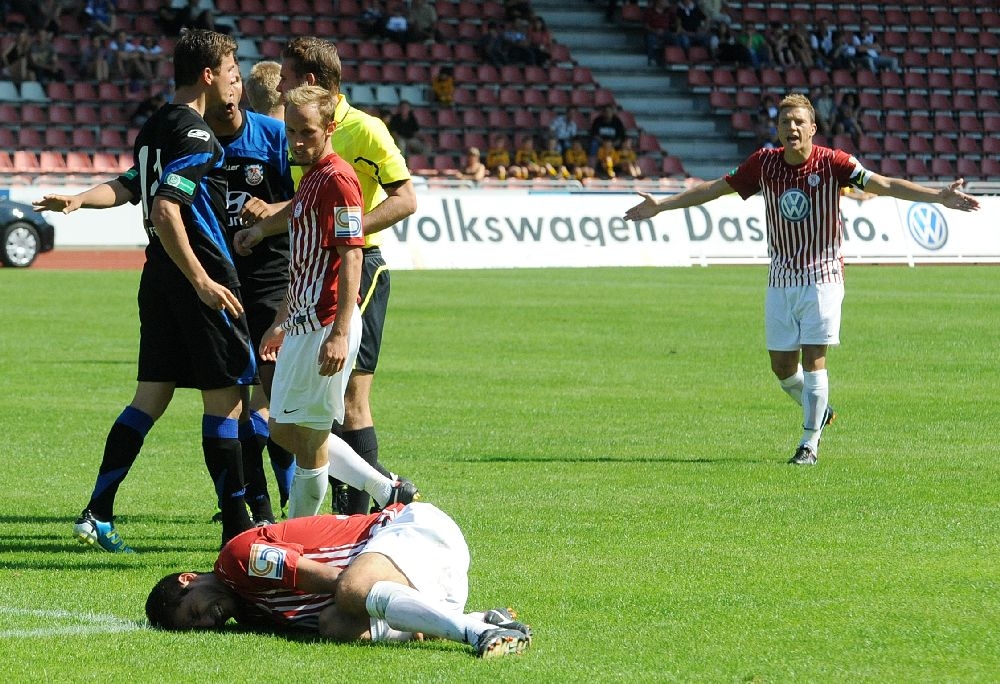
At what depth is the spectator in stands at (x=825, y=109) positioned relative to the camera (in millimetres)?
41469

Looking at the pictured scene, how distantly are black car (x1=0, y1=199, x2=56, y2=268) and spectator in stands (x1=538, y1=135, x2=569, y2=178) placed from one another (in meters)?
11.5

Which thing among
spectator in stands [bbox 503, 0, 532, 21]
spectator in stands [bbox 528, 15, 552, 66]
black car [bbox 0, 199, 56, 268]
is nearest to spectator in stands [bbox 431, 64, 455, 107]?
spectator in stands [bbox 528, 15, 552, 66]

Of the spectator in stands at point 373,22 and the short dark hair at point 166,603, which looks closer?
the short dark hair at point 166,603

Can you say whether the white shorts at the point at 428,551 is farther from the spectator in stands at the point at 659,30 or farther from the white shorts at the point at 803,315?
the spectator in stands at the point at 659,30

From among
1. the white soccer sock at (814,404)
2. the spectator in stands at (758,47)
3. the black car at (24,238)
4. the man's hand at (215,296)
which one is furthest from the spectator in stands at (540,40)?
the man's hand at (215,296)

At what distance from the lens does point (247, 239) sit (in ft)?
22.5

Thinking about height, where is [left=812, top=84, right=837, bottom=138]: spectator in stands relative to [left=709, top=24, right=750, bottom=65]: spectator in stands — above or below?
below

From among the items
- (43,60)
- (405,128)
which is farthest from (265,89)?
(43,60)

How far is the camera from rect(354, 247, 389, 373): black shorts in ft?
24.2

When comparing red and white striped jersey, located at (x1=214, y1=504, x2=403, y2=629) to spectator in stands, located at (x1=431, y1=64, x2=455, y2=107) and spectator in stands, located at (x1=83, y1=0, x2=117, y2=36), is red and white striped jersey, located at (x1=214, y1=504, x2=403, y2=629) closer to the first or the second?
spectator in stands, located at (x1=83, y1=0, x2=117, y2=36)

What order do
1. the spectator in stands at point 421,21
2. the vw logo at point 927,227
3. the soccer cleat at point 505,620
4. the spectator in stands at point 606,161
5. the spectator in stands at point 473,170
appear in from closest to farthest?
the soccer cleat at point 505,620 < the vw logo at point 927,227 < the spectator in stands at point 473,170 < the spectator in stands at point 606,161 < the spectator in stands at point 421,21

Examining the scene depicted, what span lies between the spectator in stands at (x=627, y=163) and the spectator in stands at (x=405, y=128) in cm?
460

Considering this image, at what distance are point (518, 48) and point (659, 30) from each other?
5.09m

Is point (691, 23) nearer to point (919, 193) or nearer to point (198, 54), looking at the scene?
point (919, 193)
